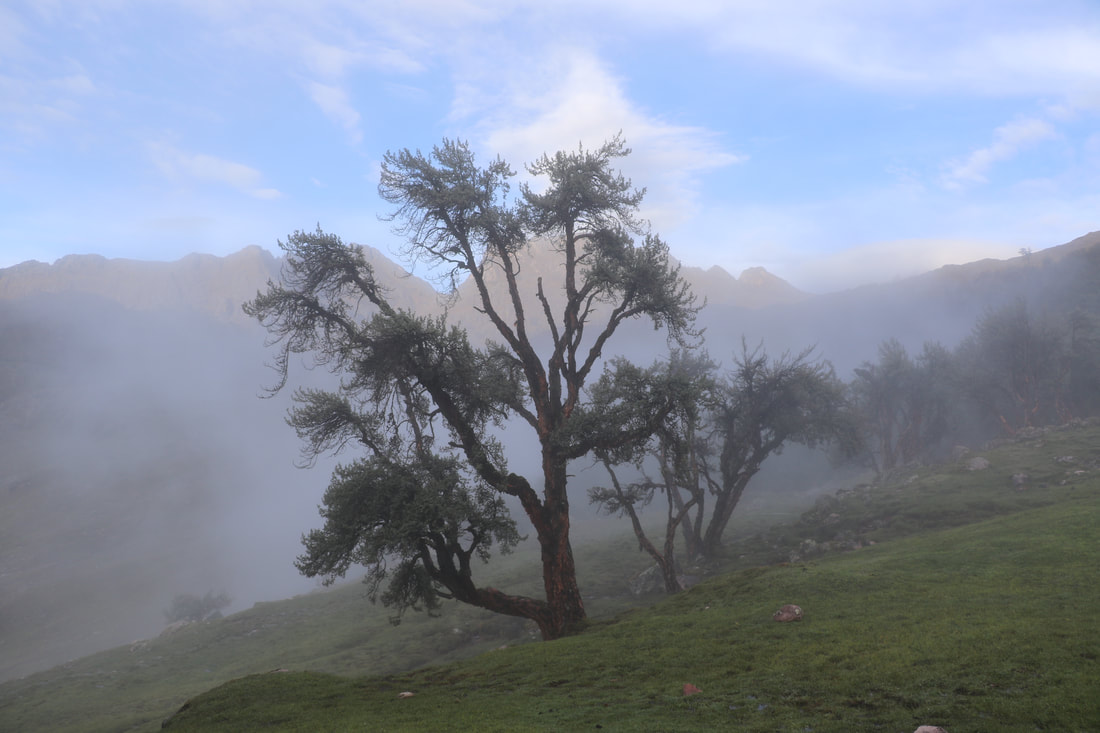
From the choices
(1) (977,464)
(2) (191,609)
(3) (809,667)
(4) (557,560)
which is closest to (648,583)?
(4) (557,560)

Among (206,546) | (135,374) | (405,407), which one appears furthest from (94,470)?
(405,407)

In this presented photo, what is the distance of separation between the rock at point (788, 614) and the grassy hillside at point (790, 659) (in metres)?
0.40

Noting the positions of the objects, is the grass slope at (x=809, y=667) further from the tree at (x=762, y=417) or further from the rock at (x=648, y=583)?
the tree at (x=762, y=417)

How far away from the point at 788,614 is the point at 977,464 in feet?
115

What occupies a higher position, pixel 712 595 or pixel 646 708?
pixel 646 708

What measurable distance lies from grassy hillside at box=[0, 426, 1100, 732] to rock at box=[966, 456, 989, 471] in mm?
5049

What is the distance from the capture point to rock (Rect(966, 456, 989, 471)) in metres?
43.4

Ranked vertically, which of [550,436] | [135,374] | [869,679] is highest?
[135,374]

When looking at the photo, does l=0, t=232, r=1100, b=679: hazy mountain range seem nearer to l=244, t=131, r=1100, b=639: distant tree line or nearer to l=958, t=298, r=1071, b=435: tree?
l=958, t=298, r=1071, b=435: tree

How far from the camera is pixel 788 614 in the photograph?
742 inches

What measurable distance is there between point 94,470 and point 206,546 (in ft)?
134

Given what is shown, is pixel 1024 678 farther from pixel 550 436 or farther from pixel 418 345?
pixel 418 345

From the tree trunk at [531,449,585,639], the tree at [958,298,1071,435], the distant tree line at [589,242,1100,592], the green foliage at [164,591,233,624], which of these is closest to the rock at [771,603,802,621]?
the distant tree line at [589,242,1100,592]

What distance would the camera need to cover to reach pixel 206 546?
340 ft
